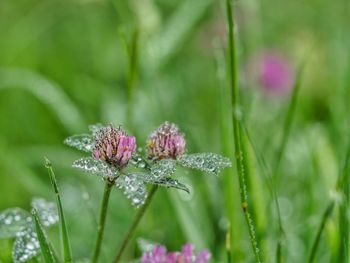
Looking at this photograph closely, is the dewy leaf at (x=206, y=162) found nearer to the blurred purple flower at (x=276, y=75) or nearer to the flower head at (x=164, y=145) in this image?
the flower head at (x=164, y=145)

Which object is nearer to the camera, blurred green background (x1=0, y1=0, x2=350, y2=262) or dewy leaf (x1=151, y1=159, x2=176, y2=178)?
dewy leaf (x1=151, y1=159, x2=176, y2=178)

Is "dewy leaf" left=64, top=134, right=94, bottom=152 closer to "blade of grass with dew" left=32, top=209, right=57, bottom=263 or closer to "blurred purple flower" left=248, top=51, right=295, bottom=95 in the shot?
"blade of grass with dew" left=32, top=209, right=57, bottom=263

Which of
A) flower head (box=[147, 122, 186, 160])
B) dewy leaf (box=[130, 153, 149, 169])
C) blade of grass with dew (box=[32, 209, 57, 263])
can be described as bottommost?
blade of grass with dew (box=[32, 209, 57, 263])

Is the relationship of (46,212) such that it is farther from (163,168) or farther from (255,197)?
(255,197)

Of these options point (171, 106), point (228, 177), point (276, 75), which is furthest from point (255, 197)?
point (276, 75)

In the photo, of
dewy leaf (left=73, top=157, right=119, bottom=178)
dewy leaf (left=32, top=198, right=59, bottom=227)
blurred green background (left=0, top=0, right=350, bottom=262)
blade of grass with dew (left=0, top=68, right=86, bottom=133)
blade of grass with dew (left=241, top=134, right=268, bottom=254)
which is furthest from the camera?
blade of grass with dew (left=0, top=68, right=86, bottom=133)

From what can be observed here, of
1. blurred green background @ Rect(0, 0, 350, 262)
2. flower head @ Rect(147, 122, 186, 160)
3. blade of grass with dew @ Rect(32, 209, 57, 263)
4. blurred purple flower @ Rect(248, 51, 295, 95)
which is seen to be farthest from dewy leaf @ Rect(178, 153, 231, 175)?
blurred purple flower @ Rect(248, 51, 295, 95)

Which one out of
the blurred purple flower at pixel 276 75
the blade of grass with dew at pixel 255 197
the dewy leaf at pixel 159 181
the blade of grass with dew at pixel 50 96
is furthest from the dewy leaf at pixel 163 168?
the blurred purple flower at pixel 276 75
